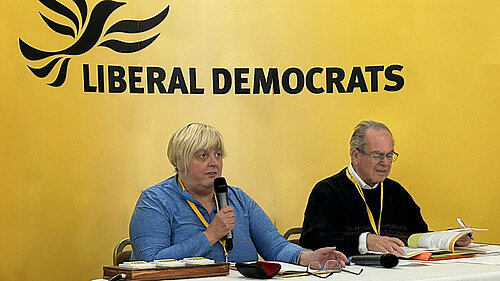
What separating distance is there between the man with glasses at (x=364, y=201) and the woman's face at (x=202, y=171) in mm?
709

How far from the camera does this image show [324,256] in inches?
135

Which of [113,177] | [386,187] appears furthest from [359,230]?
[113,177]

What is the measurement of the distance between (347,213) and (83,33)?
1.98 metres

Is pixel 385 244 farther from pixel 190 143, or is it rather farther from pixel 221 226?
pixel 190 143

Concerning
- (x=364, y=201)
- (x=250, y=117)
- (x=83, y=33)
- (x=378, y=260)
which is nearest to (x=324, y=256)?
(x=378, y=260)

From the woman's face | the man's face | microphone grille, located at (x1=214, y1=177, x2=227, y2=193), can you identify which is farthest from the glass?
the man's face

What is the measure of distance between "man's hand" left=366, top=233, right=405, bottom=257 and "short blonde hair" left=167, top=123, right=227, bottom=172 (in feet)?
2.82

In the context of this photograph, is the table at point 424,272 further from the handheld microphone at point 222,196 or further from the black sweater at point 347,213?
the black sweater at point 347,213

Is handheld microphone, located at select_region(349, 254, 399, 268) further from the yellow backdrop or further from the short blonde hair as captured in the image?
the yellow backdrop

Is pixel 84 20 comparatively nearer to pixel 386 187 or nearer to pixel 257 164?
pixel 257 164

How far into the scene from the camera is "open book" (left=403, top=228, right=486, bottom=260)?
3.51m

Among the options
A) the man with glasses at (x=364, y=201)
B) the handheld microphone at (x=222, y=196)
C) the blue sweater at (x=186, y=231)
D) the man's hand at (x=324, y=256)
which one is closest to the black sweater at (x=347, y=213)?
the man with glasses at (x=364, y=201)

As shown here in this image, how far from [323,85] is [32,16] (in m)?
2.02

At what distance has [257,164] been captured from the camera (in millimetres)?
5375
